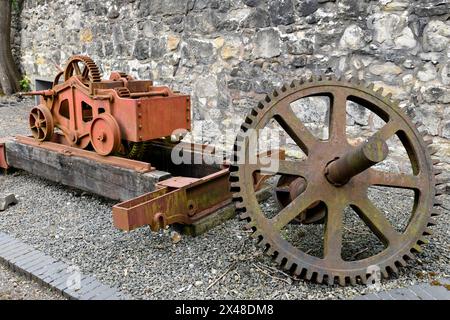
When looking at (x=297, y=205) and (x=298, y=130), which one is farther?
(x=298, y=130)

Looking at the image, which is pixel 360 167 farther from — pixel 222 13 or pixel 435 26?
pixel 222 13

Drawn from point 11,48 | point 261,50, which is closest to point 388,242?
point 261,50

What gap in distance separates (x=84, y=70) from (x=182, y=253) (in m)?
2.26

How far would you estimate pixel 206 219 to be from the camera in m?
3.61

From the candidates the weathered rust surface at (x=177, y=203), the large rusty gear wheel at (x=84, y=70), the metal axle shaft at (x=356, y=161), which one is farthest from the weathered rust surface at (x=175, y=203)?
the large rusty gear wheel at (x=84, y=70)

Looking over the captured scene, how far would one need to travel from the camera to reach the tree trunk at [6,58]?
33.8ft

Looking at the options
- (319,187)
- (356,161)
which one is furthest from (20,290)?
(356,161)

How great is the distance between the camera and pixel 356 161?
260 centimetres

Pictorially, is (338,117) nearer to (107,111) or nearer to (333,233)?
(333,233)

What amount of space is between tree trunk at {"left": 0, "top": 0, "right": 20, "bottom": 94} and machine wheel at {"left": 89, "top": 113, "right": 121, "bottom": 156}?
7681 millimetres

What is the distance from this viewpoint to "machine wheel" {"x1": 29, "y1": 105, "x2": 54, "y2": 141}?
15.4ft

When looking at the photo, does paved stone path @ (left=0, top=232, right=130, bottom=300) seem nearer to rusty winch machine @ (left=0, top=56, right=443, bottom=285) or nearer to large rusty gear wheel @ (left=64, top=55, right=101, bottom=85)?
rusty winch machine @ (left=0, top=56, right=443, bottom=285)

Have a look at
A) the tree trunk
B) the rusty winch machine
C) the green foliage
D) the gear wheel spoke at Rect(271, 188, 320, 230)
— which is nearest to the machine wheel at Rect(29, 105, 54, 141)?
the rusty winch machine

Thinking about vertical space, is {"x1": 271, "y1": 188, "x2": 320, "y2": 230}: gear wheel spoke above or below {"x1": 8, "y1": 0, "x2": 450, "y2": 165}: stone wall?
below
